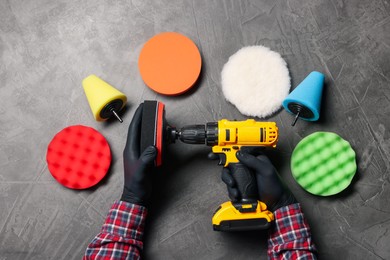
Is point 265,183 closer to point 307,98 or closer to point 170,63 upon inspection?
point 307,98

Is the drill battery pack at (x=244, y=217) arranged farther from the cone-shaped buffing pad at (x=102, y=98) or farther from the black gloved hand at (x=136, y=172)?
the cone-shaped buffing pad at (x=102, y=98)

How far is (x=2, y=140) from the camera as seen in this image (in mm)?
1398

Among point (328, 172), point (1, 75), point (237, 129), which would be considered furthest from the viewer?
point (1, 75)

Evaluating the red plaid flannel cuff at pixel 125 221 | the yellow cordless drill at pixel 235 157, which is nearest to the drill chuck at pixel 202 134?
the yellow cordless drill at pixel 235 157

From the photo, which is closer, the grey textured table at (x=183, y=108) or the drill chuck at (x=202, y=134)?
the drill chuck at (x=202, y=134)

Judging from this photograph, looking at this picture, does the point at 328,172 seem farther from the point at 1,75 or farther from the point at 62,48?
the point at 1,75

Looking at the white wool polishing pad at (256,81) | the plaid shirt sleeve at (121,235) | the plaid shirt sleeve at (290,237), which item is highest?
the white wool polishing pad at (256,81)

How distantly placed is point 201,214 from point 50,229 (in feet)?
1.60

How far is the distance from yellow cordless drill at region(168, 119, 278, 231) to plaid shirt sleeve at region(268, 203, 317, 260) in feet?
0.20

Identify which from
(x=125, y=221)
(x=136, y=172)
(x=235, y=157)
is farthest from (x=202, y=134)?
(x=125, y=221)

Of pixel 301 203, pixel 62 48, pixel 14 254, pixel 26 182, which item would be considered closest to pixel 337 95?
pixel 301 203

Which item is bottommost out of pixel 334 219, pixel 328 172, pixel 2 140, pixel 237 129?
pixel 334 219

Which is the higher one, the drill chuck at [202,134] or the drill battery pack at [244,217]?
the drill chuck at [202,134]

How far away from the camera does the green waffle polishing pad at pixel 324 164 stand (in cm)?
132
